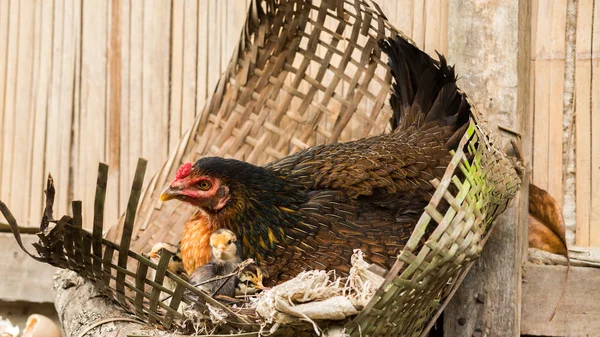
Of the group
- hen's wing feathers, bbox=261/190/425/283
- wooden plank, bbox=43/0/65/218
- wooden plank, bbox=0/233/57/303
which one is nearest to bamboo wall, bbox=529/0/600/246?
hen's wing feathers, bbox=261/190/425/283

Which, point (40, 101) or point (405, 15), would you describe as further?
point (40, 101)

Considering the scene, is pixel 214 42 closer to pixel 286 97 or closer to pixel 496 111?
pixel 286 97

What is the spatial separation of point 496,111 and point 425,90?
245mm

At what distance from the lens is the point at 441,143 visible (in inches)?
86.3

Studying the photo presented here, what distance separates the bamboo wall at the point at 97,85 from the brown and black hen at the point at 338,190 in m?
0.76

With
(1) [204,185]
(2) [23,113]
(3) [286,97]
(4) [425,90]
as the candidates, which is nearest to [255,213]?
(1) [204,185]

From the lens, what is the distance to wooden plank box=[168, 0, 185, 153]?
9.52ft

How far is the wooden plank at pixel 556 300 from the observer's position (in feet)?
7.86

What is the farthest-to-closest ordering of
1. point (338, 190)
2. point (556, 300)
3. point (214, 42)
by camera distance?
point (214, 42) < point (556, 300) < point (338, 190)

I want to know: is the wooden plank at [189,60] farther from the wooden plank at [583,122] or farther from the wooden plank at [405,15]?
the wooden plank at [583,122]

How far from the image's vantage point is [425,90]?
227 centimetres

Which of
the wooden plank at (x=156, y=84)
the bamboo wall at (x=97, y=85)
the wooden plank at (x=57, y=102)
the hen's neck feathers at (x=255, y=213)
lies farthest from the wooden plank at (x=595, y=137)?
the wooden plank at (x=57, y=102)

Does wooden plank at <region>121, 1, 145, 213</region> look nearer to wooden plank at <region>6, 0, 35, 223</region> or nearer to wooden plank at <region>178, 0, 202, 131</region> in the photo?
wooden plank at <region>178, 0, 202, 131</region>

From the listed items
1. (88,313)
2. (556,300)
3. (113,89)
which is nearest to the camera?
(88,313)
